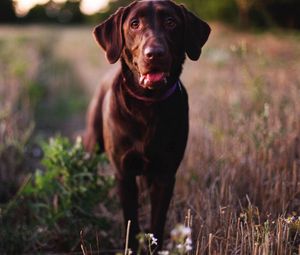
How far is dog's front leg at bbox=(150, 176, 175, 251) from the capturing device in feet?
11.9

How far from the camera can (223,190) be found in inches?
151

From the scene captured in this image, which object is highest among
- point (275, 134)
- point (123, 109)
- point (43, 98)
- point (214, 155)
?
point (123, 109)

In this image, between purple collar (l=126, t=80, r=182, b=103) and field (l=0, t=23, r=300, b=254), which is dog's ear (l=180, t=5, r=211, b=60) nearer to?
purple collar (l=126, t=80, r=182, b=103)

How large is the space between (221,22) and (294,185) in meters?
17.1

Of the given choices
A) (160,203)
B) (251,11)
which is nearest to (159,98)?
(160,203)

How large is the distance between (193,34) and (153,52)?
57 centimetres

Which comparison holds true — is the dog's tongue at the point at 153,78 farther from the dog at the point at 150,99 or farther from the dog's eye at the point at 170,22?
the dog's eye at the point at 170,22

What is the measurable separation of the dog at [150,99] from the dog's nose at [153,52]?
0.15m

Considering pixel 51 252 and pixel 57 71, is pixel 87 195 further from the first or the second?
pixel 57 71

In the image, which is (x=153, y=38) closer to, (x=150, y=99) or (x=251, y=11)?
(x=150, y=99)

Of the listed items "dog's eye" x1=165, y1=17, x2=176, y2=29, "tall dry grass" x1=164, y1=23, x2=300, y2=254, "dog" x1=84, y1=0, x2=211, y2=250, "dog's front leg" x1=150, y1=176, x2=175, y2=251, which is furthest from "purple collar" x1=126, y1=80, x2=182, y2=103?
"tall dry grass" x1=164, y1=23, x2=300, y2=254

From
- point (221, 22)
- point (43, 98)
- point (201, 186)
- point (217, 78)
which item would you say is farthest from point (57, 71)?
point (201, 186)

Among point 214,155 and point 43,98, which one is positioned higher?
point 214,155

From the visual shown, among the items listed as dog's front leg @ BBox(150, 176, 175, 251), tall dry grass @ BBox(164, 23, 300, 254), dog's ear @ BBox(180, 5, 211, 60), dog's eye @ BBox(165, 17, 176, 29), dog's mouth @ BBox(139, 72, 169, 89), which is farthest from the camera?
dog's front leg @ BBox(150, 176, 175, 251)
